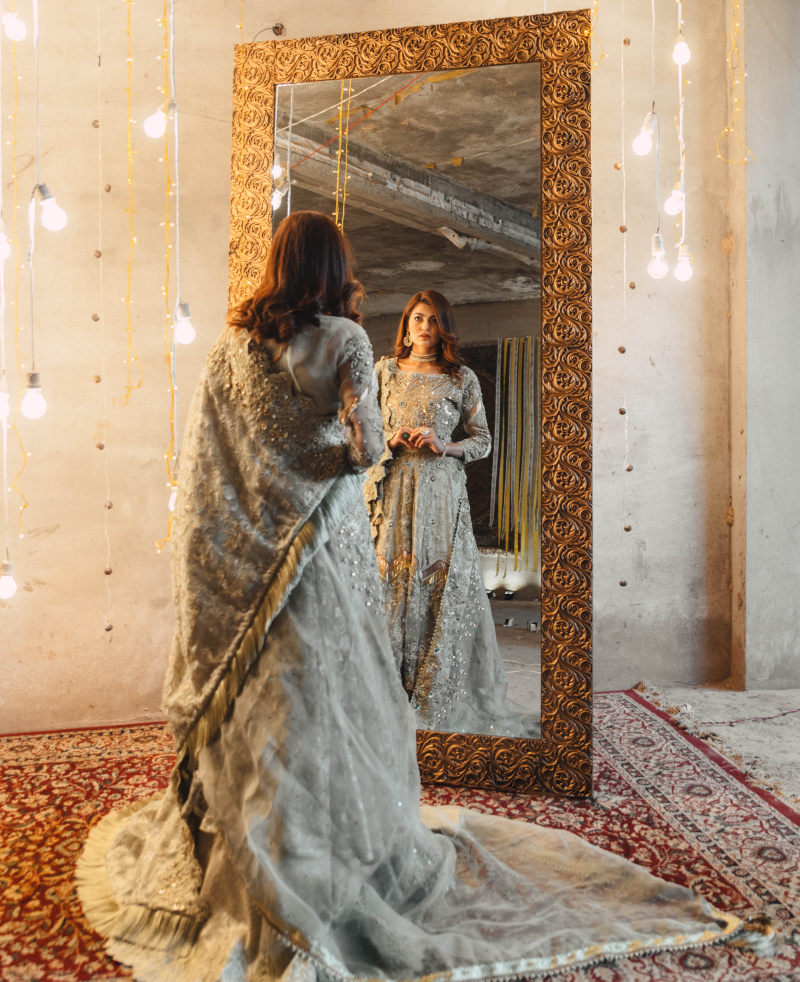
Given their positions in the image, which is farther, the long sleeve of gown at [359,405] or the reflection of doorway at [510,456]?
the reflection of doorway at [510,456]

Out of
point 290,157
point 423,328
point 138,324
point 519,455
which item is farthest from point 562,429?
point 138,324

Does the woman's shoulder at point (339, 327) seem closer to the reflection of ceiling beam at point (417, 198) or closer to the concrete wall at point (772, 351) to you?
the reflection of ceiling beam at point (417, 198)

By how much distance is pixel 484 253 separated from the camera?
2863 mm

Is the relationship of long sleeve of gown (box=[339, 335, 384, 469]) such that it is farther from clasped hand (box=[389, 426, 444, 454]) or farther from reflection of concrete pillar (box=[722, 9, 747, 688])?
reflection of concrete pillar (box=[722, 9, 747, 688])

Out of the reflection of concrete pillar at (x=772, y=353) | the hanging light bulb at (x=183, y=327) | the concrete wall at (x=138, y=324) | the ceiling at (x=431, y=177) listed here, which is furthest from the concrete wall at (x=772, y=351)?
the hanging light bulb at (x=183, y=327)

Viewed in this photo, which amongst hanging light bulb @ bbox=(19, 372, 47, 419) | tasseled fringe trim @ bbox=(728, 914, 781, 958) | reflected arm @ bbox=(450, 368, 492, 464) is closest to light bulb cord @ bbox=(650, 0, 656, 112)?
reflected arm @ bbox=(450, 368, 492, 464)

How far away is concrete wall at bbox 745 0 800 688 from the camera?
4.02 m

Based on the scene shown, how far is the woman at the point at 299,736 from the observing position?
66.8 inches

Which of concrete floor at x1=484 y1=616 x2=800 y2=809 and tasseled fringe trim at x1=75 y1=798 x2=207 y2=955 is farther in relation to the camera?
concrete floor at x1=484 y1=616 x2=800 y2=809

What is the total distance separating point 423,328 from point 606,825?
66.1 inches

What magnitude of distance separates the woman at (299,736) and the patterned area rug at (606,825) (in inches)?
3.3

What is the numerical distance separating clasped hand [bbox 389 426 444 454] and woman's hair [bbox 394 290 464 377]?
0.22 m

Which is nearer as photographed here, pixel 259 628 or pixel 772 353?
pixel 259 628

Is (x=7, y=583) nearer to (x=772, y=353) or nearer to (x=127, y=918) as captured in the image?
(x=127, y=918)
